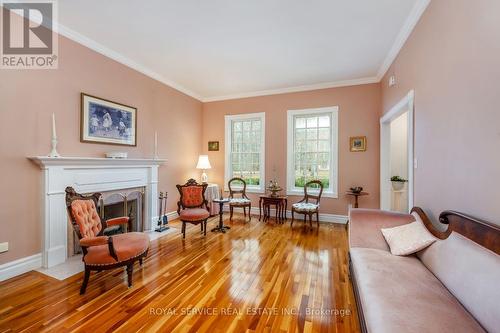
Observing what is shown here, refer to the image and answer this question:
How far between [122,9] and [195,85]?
94.2 inches

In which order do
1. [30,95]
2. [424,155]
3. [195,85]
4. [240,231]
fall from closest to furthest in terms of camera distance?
[424,155], [30,95], [240,231], [195,85]

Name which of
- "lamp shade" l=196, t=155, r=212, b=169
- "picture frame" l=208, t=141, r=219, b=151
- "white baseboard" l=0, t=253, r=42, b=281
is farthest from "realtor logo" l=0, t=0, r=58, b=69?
"picture frame" l=208, t=141, r=219, b=151

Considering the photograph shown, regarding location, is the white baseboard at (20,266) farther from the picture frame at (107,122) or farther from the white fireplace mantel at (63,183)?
the picture frame at (107,122)

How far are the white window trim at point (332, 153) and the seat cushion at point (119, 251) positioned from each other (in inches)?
133

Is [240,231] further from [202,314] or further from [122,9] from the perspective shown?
[122,9]

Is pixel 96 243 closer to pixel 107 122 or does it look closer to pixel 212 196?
pixel 107 122

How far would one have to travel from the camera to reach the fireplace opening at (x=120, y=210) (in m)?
2.89

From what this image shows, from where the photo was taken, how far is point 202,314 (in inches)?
71.2

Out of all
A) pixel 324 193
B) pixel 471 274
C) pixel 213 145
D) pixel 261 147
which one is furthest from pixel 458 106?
pixel 213 145

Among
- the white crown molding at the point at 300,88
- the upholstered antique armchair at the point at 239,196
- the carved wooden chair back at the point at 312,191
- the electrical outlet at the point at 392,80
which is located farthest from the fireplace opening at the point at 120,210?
the electrical outlet at the point at 392,80

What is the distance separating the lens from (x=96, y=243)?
6.78ft

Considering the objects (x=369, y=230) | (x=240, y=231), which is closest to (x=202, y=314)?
→ (x=369, y=230)

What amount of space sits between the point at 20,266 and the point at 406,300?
3.70 m

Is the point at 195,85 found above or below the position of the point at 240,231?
above
